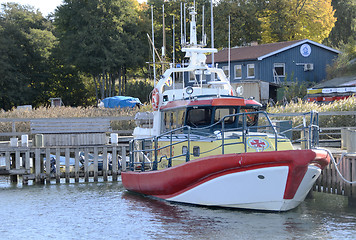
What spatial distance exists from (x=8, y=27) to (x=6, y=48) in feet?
9.45

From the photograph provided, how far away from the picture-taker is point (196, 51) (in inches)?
666

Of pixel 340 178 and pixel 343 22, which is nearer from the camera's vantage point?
pixel 340 178

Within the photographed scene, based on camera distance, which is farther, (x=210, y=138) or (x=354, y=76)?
(x=354, y=76)

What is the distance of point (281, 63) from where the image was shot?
43375 millimetres

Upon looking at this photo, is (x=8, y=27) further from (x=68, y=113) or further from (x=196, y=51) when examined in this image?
(x=196, y=51)

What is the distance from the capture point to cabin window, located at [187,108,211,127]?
596 inches

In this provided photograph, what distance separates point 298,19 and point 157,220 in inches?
1611

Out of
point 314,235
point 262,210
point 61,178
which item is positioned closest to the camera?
point 314,235

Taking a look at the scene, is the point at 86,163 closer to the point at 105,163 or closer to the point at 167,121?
the point at 105,163

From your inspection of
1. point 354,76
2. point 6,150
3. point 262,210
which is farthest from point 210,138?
point 354,76

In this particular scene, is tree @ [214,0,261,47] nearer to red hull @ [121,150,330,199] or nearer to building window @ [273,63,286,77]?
building window @ [273,63,286,77]

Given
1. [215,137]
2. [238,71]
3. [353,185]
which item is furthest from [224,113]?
[238,71]

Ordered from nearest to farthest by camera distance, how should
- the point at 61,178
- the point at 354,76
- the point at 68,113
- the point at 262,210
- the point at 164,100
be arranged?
the point at 262,210, the point at 164,100, the point at 61,178, the point at 68,113, the point at 354,76

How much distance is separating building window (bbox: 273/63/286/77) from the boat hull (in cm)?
3000
